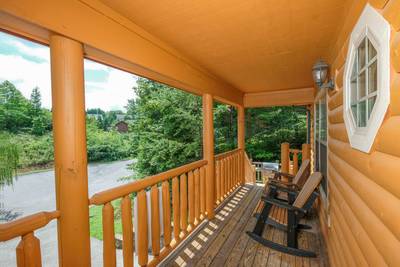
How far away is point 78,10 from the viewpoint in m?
1.25

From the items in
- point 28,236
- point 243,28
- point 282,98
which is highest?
point 243,28

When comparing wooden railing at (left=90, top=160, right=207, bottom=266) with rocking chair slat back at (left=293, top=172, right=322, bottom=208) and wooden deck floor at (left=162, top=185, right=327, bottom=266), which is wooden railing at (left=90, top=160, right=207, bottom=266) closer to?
wooden deck floor at (left=162, top=185, right=327, bottom=266)

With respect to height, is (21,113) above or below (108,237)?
above

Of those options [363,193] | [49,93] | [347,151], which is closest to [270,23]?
[347,151]

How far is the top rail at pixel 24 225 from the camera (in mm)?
966

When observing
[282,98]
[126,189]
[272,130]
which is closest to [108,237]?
[126,189]

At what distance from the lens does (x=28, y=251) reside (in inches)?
42.7

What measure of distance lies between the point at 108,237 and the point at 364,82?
82.5 inches

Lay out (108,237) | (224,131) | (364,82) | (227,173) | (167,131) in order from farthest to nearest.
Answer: (224,131) → (167,131) → (227,173) → (108,237) → (364,82)

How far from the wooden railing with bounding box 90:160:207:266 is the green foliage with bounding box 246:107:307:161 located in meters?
10.2

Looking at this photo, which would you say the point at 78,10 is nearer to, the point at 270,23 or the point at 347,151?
the point at 270,23

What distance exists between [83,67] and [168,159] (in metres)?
6.95

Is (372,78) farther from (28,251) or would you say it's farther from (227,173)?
(227,173)

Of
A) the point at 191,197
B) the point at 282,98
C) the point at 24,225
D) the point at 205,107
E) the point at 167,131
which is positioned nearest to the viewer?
the point at 24,225
